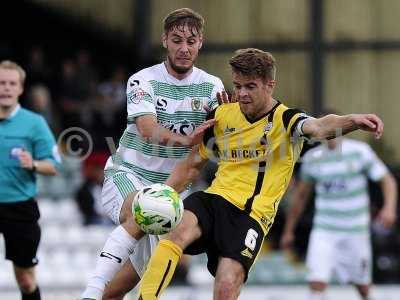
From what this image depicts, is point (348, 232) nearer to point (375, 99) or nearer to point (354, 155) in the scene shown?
point (354, 155)

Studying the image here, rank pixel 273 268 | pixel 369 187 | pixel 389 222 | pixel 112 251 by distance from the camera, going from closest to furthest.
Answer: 1. pixel 112 251
2. pixel 389 222
3. pixel 273 268
4. pixel 369 187

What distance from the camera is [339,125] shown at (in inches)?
296

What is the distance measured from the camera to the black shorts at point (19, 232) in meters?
9.93

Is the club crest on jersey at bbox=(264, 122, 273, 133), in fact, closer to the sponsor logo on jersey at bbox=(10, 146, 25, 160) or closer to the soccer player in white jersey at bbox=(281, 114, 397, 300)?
the sponsor logo on jersey at bbox=(10, 146, 25, 160)

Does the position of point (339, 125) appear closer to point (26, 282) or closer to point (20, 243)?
point (20, 243)

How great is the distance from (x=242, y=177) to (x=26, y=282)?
283cm

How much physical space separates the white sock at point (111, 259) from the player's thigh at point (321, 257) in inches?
200

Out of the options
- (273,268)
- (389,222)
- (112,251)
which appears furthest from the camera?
(273,268)

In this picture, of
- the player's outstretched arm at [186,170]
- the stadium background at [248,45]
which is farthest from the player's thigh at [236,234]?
the stadium background at [248,45]

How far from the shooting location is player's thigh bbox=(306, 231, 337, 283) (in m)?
12.8

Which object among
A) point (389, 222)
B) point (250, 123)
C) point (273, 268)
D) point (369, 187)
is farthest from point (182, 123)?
point (369, 187)

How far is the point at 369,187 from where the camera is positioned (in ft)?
57.2

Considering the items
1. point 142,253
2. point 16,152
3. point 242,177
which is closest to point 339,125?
point 242,177

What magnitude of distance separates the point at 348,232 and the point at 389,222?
1.78ft
